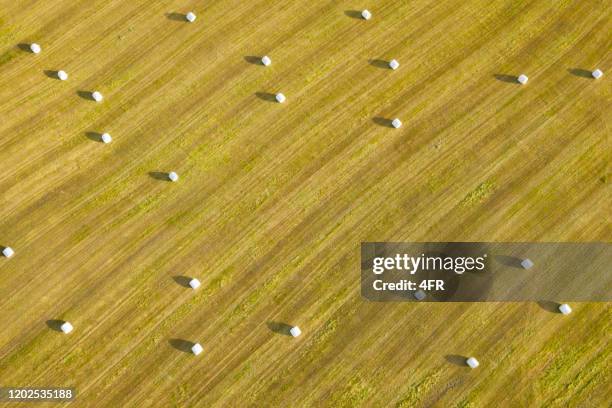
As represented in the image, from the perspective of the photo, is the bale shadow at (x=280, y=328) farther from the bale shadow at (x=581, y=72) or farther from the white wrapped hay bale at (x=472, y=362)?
the bale shadow at (x=581, y=72)

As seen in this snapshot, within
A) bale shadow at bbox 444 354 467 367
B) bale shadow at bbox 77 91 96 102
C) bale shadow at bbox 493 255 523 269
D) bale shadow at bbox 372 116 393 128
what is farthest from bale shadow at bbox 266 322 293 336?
bale shadow at bbox 77 91 96 102

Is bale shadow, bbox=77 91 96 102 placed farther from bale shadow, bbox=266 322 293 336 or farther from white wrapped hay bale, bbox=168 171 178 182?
bale shadow, bbox=266 322 293 336

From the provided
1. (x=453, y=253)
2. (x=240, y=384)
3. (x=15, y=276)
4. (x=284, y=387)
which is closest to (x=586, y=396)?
(x=453, y=253)

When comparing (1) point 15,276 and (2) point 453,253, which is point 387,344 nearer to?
(2) point 453,253

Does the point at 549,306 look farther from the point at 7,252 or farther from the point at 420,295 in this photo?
the point at 7,252

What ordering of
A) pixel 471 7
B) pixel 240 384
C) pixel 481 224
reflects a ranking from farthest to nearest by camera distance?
pixel 471 7 < pixel 481 224 < pixel 240 384

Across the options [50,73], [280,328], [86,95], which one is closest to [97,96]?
[86,95]
